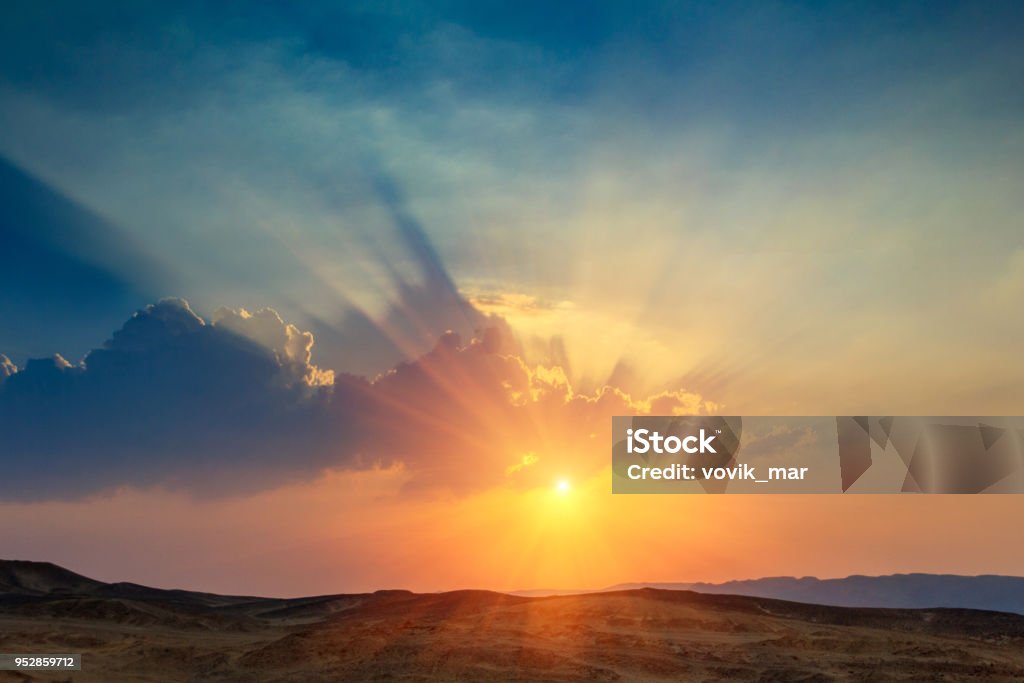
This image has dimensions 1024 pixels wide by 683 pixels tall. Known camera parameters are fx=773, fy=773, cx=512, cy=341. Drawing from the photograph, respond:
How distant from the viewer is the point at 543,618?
10494 centimetres

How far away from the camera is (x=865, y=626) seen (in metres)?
103

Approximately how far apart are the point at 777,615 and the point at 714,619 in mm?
16702

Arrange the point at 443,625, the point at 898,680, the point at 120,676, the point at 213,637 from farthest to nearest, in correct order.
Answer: the point at 213,637 → the point at 443,625 → the point at 120,676 → the point at 898,680

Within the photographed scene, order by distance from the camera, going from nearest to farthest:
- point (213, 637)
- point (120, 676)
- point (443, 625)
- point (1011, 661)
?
1. point (120, 676)
2. point (1011, 661)
3. point (443, 625)
4. point (213, 637)

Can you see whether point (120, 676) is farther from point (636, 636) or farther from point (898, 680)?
point (898, 680)

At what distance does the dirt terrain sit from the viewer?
69312 millimetres

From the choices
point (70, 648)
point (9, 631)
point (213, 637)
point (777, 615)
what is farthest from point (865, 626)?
point (9, 631)

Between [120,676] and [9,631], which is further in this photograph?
[9,631]

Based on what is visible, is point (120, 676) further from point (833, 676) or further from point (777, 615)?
point (777, 615)

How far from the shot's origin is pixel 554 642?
85.1 metres

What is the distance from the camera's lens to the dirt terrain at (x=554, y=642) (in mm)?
69312

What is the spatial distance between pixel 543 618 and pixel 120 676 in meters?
53.7

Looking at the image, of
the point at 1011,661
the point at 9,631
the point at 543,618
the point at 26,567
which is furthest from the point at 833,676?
the point at 26,567

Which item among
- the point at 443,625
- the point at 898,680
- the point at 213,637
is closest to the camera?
the point at 898,680
